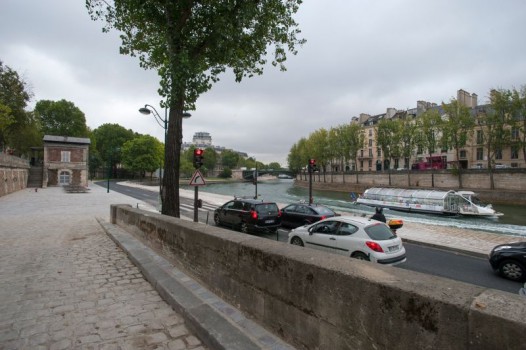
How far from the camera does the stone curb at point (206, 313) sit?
3.08 meters

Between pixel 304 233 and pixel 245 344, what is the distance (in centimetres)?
701

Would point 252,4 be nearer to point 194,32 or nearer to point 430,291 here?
point 194,32

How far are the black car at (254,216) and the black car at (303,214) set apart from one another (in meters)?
0.99

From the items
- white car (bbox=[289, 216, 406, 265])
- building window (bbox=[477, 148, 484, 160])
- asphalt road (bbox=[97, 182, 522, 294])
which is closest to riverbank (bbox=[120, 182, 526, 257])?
asphalt road (bbox=[97, 182, 522, 294])

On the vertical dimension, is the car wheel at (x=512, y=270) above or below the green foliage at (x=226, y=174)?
below

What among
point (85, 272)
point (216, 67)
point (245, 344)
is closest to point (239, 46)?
point (216, 67)

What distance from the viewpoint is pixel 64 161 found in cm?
4819

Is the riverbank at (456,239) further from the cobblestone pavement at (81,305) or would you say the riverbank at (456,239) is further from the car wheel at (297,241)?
the cobblestone pavement at (81,305)

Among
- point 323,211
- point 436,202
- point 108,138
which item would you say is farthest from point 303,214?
point 108,138

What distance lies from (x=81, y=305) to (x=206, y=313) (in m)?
2.20

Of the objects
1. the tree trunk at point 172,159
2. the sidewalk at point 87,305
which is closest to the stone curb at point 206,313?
the sidewalk at point 87,305

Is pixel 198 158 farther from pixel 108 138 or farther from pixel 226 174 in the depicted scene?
pixel 226 174

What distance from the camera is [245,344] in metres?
3.03

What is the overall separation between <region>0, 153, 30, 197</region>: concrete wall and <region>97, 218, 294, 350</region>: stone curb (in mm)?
31787
